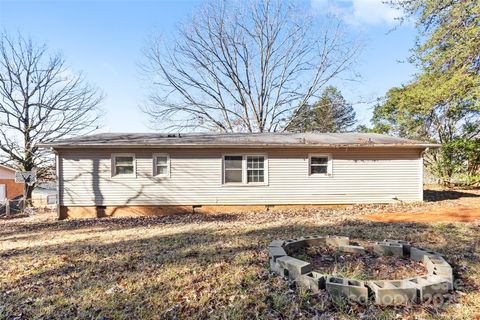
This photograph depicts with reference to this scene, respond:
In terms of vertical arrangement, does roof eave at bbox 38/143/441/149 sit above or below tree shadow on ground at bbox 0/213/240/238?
above

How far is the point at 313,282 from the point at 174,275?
1.83m

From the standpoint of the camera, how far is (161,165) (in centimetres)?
992

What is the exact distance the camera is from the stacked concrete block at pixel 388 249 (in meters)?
4.23

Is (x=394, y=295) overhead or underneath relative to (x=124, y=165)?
underneath

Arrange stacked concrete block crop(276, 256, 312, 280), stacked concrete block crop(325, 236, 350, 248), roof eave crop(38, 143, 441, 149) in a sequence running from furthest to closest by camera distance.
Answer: roof eave crop(38, 143, 441, 149) → stacked concrete block crop(325, 236, 350, 248) → stacked concrete block crop(276, 256, 312, 280)

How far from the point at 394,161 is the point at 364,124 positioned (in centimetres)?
1563

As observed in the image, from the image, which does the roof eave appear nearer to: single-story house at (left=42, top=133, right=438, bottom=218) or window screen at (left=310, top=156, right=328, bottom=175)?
single-story house at (left=42, top=133, right=438, bottom=218)

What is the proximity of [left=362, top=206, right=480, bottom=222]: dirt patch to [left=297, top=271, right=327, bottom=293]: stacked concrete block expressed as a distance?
5.27 m

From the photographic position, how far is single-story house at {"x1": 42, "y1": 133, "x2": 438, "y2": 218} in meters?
9.73

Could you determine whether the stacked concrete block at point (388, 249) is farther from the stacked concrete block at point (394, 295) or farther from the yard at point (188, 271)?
the stacked concrete block at point (394, 295)

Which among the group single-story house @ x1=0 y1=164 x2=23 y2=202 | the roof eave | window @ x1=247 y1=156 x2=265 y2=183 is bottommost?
single-story house @ x1=0 y1=164 x2=23 y2=202

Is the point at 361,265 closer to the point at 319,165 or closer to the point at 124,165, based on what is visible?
the point at 319,165

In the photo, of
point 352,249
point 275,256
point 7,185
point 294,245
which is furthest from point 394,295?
point 7,185

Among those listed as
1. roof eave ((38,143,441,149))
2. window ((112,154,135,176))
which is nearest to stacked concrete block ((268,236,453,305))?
roof eave ((38,143,441,149))
